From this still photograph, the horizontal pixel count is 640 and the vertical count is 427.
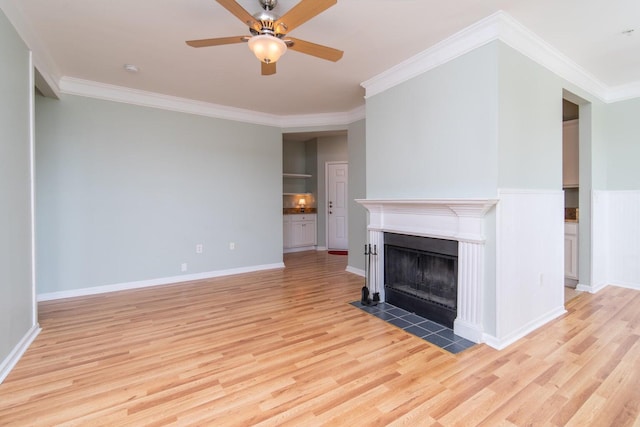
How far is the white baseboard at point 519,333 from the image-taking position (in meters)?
2.40

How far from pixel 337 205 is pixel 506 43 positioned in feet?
16.8

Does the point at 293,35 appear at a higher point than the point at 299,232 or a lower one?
higher

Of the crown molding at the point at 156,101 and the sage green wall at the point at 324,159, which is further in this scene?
the sage green wall at the point at 324,159

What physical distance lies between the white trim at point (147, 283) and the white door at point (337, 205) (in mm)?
2322

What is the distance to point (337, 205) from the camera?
730cm

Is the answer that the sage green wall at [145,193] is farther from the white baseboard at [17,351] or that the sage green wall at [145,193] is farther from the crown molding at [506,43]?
the crown molding at [506,43]

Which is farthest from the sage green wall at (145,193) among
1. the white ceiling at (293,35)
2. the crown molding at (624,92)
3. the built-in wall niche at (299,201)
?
the crown molding at (624,92)

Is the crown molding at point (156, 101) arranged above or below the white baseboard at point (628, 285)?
above

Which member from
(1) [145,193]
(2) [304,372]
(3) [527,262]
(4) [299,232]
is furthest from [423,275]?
(4) [299,232]

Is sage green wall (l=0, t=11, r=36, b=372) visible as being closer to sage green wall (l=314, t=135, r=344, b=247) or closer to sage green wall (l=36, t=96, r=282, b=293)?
sage green wall (l=36, t=96, r=282, b=293)

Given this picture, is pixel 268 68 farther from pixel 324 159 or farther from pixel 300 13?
pixel 324 159

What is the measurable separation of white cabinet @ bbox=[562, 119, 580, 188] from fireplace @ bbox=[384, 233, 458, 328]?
2799 mm

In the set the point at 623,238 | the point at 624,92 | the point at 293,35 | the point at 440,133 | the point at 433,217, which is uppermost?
the point at 293,35

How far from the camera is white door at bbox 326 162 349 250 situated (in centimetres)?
728
